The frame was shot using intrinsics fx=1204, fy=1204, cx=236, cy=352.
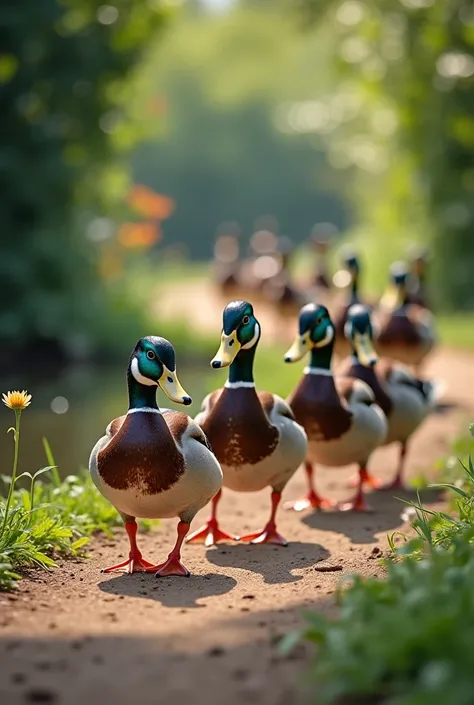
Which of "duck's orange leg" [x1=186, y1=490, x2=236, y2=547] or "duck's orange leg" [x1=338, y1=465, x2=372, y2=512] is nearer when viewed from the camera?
"duck's orange leg" [x1=186, y1=490, x2=236, y2=547]

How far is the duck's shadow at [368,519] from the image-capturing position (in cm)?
661

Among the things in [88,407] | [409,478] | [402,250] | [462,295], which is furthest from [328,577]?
[402,250]

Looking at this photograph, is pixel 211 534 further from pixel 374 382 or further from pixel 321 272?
pixel 321 272

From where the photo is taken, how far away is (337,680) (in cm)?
353

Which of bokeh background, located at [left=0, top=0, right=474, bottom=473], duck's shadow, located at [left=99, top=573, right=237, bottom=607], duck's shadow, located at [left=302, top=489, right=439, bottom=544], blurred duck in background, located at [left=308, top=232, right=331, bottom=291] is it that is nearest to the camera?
duck's shadow, located at [left=99, top=573, right=237, bottom=607]

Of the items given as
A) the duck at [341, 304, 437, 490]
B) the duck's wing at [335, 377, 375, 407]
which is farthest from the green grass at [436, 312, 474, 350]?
the duck's wing at [335, 377, 375, 407]

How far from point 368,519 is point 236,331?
5.11 feet

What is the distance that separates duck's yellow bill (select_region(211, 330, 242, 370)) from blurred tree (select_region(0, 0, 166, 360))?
969 centimetres

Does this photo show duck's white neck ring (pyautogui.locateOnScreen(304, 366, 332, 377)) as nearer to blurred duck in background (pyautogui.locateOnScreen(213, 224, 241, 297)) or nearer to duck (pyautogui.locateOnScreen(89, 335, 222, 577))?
duck (pyautogui.locateOnScreen(89, 335, 222, 577))

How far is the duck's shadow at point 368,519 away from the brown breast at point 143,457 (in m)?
1.45

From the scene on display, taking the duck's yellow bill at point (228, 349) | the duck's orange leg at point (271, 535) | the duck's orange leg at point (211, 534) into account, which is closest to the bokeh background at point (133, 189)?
→ the duck's orange leg at point (211, 534)

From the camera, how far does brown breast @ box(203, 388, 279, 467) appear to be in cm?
611

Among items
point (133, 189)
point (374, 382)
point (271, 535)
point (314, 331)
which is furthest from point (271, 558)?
point (133, 189)

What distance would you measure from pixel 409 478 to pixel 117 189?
10335mm
